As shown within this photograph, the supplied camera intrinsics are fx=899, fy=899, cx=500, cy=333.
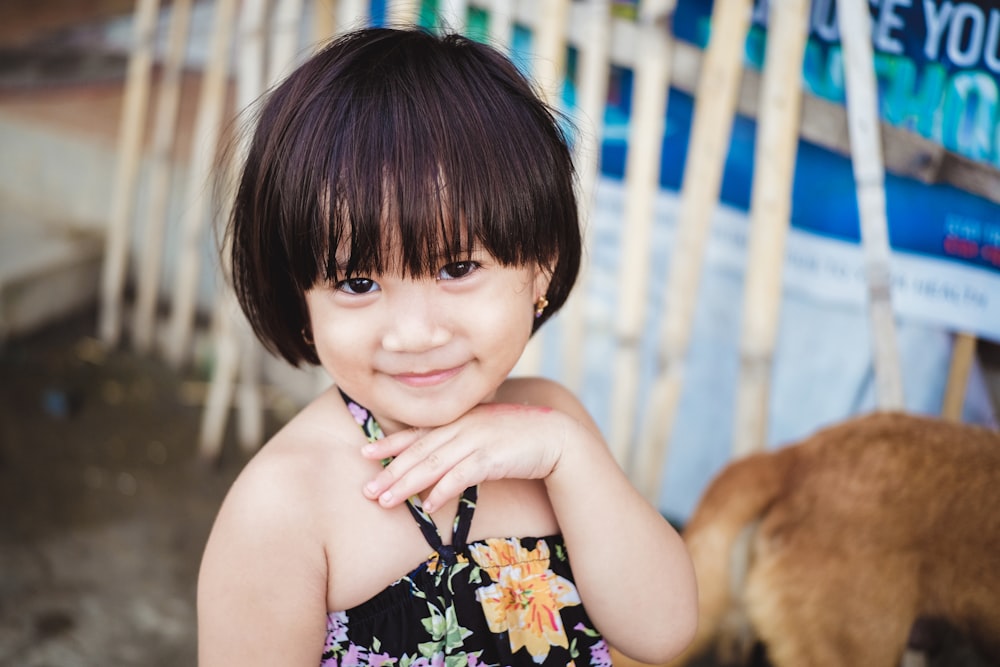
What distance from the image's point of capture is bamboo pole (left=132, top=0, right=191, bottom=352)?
3854 mm

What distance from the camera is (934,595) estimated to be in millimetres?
1947

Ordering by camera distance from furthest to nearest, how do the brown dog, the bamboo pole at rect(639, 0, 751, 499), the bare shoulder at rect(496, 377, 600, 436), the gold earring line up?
the bamboo pole at rect(639, 0, 751, 499)
the brown dog
the bare shoulder at rect(496, 377, 600, 436)
the gold earring

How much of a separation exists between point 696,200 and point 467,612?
1771mm

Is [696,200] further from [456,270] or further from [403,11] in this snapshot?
[456,270]

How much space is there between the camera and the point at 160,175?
4.09 metres

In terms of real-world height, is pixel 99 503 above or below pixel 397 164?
below

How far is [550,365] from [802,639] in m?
1.69

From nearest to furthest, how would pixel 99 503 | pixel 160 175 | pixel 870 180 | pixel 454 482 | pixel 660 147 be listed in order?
pixel 454 482, pixel 870 180, pixel 660 147, pixel 99 503, pixel 160 175

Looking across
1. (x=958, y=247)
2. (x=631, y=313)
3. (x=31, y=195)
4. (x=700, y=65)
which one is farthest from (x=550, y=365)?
(x=31, y=195)

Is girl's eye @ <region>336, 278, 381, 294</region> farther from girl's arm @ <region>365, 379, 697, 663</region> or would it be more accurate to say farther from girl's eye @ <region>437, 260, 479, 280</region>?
girl's arm @ <region>365, 379, 697, 663</region>

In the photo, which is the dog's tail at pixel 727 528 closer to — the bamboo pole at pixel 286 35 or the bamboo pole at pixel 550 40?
the bamboo pole at pixel 550 40

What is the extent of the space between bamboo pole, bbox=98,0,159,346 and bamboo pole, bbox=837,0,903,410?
2.91 meters

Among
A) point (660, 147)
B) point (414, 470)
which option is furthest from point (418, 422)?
point (660, 147)

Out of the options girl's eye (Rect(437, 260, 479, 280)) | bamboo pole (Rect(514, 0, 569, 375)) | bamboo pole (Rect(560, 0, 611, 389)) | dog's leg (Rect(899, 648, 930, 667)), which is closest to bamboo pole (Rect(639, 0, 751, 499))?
bamboo pole (Rect(560, 0, 611, 389))
